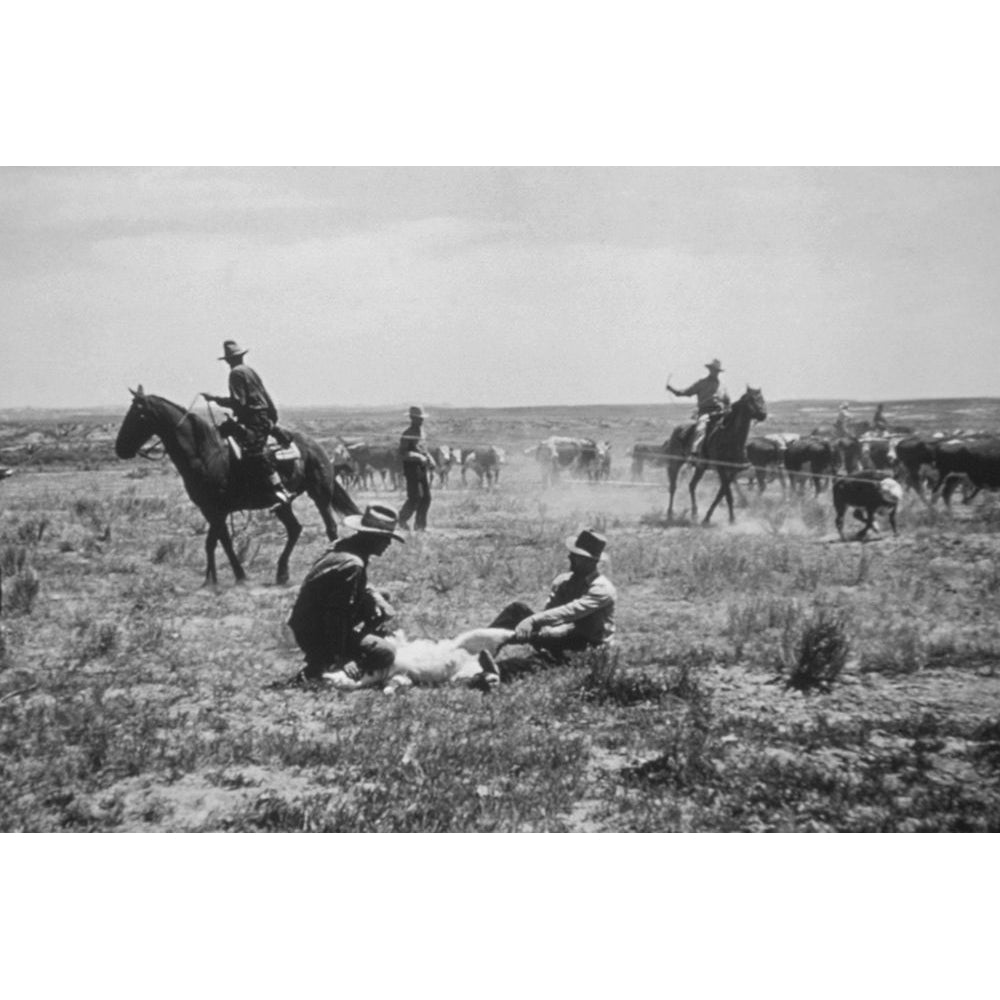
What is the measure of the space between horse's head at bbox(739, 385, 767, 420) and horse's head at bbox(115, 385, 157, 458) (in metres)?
3.93

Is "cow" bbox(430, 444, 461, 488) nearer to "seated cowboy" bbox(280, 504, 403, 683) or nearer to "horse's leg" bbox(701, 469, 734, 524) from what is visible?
"seated cowboy" bbox(280, 504, 403, 683)

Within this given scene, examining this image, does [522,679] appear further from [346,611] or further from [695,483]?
[695,483]

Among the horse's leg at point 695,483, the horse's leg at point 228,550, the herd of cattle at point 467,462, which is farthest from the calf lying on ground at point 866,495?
the horse's leg at point 228,550

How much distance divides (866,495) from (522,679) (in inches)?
109

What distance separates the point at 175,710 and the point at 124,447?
1.83 metres

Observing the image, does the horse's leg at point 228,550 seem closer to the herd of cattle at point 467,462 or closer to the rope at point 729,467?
the herd of cattle at point 467,462

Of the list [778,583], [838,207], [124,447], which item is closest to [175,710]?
[124,447]

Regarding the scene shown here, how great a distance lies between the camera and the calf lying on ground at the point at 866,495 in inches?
258

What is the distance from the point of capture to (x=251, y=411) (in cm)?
639

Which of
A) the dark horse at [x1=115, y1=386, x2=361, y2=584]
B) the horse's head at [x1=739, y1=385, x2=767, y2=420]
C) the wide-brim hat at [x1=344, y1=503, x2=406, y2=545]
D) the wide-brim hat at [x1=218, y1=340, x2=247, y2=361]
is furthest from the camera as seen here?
the dark horse at [x1=115, y1=386, x2=361, y2=584]

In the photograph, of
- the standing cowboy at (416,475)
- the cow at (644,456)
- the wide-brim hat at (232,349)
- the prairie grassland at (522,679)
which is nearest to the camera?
the prairie grassland at (522,679)

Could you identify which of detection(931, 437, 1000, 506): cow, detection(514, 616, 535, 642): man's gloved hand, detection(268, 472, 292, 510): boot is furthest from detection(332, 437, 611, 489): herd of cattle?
detection(931, 437, 1000, 506): cow

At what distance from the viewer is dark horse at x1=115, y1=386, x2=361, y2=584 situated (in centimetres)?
637

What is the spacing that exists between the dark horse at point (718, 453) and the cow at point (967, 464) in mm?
1305
